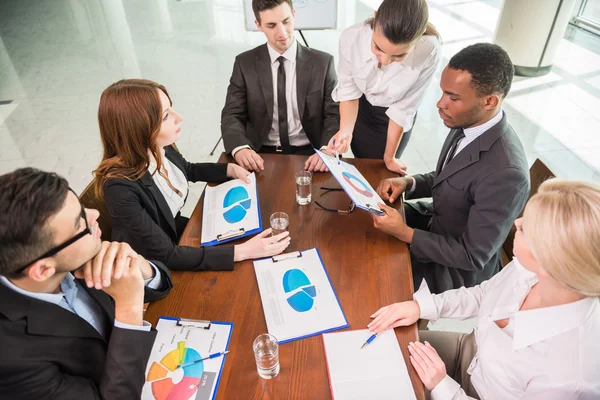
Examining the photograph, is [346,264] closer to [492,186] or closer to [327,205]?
[327,205]

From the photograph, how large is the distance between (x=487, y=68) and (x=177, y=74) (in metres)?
4.49

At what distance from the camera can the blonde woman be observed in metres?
1.05

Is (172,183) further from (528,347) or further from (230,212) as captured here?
(528,347)

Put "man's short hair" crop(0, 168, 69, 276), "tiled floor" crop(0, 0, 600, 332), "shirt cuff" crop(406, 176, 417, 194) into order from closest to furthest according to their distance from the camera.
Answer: "man's short hair" crop(0, 168, 69, 276)
"shirt cuff" crop(406, 176, 417, 194)
"tiled floor" crop(0, 0, 600, 332)

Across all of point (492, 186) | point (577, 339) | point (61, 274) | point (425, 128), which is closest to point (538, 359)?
point (577, 339)

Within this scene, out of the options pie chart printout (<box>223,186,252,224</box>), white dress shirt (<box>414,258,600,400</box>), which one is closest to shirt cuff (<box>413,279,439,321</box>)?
white dress shirt (<box>414,258,600,400</box>)

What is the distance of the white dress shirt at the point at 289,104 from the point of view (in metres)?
2.46

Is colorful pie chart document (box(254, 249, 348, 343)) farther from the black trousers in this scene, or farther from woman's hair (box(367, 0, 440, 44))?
the black trousers

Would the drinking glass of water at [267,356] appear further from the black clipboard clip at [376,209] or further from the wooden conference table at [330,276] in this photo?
the black clipboard clip at [376,209]

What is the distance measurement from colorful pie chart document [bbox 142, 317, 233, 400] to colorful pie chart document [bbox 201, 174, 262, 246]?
0.43 meters

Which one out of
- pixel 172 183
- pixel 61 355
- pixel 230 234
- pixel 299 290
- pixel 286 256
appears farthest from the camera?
pixel 172 183

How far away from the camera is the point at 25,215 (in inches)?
40.9

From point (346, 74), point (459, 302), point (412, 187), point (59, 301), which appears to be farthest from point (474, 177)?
point (59, 301)

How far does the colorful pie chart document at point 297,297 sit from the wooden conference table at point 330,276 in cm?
3
